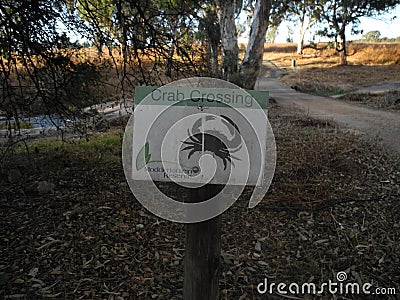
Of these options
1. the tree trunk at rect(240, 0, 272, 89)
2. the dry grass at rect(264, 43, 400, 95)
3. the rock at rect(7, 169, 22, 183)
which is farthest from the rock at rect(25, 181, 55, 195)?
the dry grass at rect(264, 43, 400, 95)

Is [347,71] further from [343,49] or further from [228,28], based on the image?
[228,28]

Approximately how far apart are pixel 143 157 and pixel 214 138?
0.28m

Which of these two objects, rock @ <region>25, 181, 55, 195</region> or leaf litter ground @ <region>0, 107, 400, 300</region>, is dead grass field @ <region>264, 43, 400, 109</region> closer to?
leaf litter ground @ <region>0, 107, 400, 300</region>

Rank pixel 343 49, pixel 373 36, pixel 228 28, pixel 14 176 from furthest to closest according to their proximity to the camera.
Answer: pixel 373 36, pixel 343 49, pixel 228 28, pixel 14 176

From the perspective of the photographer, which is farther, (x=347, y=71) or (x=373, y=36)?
(x=373, y=36)

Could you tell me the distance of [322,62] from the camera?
27234 mm

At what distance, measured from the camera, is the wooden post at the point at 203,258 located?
4.38 feet

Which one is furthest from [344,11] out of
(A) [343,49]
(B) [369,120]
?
(B) [369,120]

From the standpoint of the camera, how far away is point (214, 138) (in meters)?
1.21

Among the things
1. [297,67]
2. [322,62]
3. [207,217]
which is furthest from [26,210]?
[322,62]

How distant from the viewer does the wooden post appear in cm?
134

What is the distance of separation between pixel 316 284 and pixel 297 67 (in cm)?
2561

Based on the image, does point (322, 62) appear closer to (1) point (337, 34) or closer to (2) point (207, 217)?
(1) point (337, 34)

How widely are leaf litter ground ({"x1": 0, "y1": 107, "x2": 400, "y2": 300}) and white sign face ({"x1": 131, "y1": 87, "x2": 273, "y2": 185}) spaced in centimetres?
124
